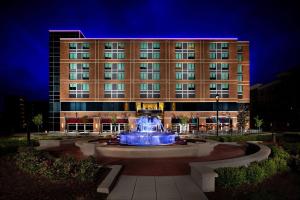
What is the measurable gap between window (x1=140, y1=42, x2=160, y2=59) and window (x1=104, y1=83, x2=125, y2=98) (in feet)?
27.5

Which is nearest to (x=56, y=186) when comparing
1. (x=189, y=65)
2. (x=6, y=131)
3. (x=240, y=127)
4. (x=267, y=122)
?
(x=6, y=131)

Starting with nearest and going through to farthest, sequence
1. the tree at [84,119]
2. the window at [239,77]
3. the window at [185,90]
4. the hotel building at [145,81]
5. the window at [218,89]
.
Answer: the tree at [84,119], the hotel building at [145,81], the window at [185,90], the window at [218,89], the window at [239,77]

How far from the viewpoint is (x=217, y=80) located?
2633 inches

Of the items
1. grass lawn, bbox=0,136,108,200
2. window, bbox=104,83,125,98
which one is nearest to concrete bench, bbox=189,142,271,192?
grass lawn, bbox=0,136,108,200

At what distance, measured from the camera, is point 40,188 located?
33.7 feet

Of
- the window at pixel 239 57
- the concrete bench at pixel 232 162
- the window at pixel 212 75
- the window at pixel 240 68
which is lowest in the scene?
the concrete bench at pixel 232 162

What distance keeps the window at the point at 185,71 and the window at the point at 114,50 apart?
12993 mm

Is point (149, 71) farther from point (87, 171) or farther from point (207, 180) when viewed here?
point (207, 180)

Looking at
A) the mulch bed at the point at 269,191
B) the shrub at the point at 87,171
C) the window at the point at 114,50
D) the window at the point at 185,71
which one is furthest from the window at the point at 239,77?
the shrub at the point at 87,171

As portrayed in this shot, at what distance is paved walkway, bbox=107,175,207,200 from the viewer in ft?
32.1

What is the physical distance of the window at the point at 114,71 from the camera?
66.4 metres

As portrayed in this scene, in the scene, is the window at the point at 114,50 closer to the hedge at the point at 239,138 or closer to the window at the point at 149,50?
the window at the point at 149,50

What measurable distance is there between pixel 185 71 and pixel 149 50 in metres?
9.50

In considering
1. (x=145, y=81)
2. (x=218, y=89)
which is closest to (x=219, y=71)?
(x=218, y=89)
